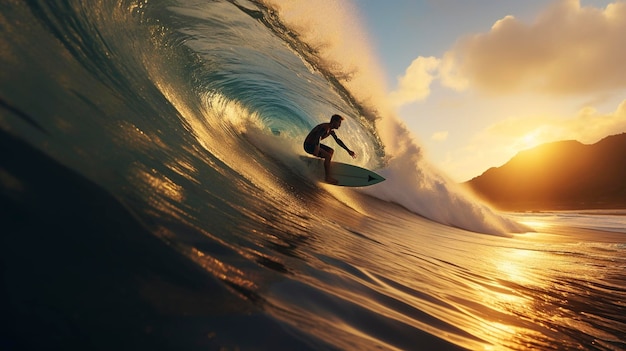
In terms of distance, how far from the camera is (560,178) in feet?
195

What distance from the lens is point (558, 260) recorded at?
19.4ft

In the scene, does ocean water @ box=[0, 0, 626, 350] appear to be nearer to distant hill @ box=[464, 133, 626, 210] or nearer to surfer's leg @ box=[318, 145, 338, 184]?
surfer's leg @ box=[318, 145, 338, 184]

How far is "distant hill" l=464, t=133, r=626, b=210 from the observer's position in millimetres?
48750

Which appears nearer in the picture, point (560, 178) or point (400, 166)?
point (400, 166)

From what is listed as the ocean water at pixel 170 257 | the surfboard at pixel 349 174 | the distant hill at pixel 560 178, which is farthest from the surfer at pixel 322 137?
the distant hill at pixel 560 178

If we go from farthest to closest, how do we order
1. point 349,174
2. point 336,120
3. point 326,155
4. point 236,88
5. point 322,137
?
point 236,88 < point 349,174 < point 326,155 < point 322,137 < point 336,120

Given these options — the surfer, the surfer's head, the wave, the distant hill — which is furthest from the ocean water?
the distant hill

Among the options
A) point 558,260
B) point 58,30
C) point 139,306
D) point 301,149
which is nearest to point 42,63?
point 58,30

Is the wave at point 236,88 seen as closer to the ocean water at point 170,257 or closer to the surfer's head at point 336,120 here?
the ocean water at point 170,257

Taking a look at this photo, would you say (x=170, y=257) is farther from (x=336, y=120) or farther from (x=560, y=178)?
(x=560, y=178)

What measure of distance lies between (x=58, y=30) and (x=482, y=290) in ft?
14.0

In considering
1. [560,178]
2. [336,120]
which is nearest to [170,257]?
[336,120]

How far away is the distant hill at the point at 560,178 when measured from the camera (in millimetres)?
48750

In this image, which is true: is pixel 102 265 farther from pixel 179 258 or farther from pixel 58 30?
pixel 58 30
